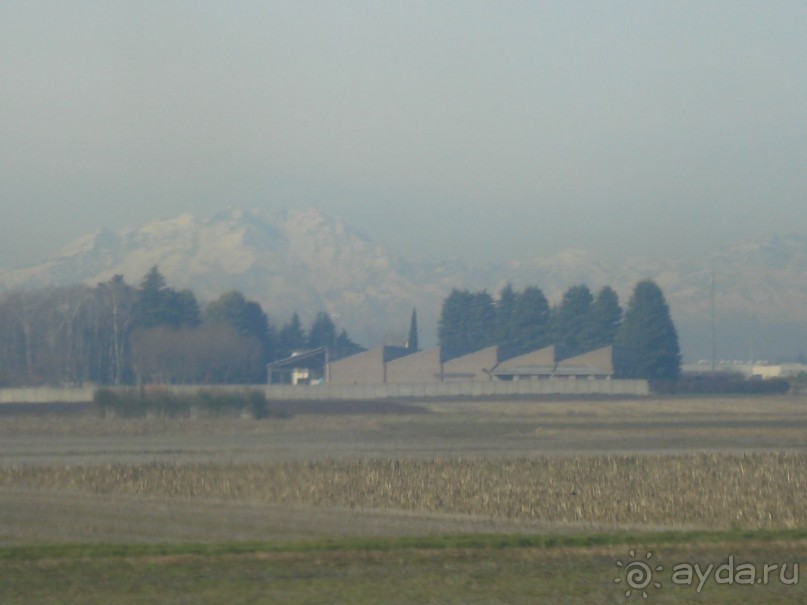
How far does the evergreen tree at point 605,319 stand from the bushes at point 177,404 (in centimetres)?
7578

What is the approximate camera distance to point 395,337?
186375 millimetres

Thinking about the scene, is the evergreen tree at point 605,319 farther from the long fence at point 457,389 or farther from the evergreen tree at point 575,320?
the long fence at point 457,389

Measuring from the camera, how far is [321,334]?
165 meters

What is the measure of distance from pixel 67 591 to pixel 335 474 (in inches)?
708

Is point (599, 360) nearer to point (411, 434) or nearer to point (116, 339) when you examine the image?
point (116, 339)

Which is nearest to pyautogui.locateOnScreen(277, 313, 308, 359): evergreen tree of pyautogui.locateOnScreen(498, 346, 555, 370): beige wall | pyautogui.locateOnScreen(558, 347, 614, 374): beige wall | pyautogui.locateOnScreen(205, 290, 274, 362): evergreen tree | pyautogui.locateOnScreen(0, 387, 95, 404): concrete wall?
pyautogui.locateOnScreen(205, 290, 274, 362): evergreen tree

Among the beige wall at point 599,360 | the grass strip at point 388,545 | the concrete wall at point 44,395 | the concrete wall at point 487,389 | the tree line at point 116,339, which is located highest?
the tree line at point 116,339

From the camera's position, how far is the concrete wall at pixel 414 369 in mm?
121438

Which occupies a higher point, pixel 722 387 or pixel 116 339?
pixel 116 339

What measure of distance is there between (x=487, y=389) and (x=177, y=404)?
4548cm

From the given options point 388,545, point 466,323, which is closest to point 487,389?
point 466,323

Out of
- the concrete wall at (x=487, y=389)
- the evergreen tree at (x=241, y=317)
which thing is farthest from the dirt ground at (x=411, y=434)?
the evergreen tree at (x=241, y=317)

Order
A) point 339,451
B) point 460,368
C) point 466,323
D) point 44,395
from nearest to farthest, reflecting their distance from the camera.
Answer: point 339,451 → point 44,395 → point 460,368 → point 466,323

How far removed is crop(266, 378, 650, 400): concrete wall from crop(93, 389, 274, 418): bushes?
31.8m
